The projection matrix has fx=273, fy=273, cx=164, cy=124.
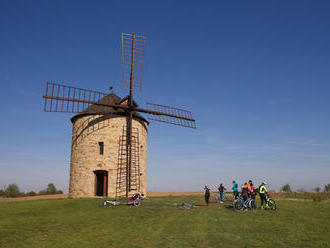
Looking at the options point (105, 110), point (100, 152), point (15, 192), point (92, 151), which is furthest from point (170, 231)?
point (15, 192)

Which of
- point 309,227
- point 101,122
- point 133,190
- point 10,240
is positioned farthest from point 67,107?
point 309,227

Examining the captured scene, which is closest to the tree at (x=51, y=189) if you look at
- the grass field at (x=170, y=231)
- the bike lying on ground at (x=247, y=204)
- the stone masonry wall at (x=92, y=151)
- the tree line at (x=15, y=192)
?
the tree line at (x=15, y=192)

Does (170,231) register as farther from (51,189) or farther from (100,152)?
(51,189)

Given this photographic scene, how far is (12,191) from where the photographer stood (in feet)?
146

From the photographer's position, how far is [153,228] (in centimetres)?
1088

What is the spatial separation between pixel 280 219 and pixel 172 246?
7.02 m

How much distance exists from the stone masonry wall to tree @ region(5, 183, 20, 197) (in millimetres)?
23292

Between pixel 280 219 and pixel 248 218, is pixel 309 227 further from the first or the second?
pixel 248 218

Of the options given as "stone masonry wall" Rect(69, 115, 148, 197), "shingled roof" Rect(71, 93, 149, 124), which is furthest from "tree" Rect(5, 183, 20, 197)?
"shingled roof" Rect(71, 93, 149, 124)

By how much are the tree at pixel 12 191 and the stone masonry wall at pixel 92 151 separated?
917 inches

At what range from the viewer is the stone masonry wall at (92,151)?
25312 millimetres

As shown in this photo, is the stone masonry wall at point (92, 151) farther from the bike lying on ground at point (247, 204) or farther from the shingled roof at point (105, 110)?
the bike lying on ground at point (247, 204)

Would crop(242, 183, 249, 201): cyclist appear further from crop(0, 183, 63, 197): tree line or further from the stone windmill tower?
crop(0, 183, 63, 197): tree line

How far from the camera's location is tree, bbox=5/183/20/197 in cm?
4356
